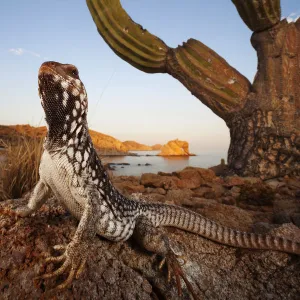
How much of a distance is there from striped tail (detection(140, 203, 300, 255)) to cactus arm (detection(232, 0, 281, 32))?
723cm

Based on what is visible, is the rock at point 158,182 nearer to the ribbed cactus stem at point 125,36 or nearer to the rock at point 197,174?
the rock at point 197,174

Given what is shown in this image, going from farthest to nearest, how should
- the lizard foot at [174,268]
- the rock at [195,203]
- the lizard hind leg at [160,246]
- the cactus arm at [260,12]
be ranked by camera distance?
the cactus arm at [260,12], the rock at [195,203], the lizard hind leg at [160,246], the lizard foot at [174,268]

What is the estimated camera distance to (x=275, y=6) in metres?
8.34

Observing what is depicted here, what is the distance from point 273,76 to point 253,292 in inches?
297

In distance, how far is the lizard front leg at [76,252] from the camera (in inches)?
92.0

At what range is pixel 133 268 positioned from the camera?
9.47ft

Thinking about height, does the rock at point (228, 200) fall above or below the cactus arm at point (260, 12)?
below

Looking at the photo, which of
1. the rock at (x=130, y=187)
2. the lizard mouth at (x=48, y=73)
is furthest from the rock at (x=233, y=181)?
Result: the lizard mouth at (x=48, y=73)

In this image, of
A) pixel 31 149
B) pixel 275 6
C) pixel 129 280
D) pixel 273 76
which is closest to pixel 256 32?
pixel 275 6

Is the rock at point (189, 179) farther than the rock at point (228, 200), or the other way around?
the rock at point (189, 179)

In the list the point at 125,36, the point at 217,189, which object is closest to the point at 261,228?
the point at 217,189

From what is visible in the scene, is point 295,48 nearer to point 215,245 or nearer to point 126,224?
point 215,245

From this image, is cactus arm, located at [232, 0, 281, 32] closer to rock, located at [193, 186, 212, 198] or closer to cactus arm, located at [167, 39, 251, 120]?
cactus arm, located at [167, 39, 251, 120]

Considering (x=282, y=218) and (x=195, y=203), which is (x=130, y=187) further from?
(x=282, y=218)
